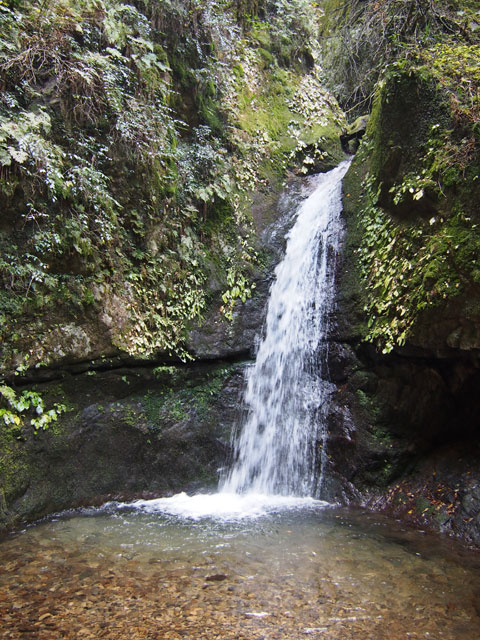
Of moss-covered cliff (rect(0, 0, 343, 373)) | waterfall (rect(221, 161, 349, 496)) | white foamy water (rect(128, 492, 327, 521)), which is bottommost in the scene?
white foamy water (rect(128, 492, 327, 521))

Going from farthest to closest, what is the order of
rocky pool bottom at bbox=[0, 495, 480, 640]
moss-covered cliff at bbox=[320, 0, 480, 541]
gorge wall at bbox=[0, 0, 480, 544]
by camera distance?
1. gorge wall at bbox=[0, 0, 480, 544]
2. moss-covered cliff at bbox=[320, 0, 480, 541]
3. rocky pool bottom at bbox=[0, 495, 480, 640]

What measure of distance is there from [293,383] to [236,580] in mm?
3661

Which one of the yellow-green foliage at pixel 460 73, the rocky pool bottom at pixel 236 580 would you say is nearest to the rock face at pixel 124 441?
the rocky pool bottom at pixel 236 580

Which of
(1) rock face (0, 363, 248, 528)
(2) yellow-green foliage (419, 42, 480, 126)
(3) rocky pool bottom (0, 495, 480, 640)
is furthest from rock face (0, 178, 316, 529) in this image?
(2) yellow-green foliage (419, 42, 480, 126)

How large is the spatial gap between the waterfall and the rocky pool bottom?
1.21 meters

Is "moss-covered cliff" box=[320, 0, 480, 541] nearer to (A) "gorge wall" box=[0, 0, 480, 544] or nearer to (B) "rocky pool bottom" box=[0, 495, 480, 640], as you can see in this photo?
(A) "gorge wall" box=[0, 0, 480, 544]

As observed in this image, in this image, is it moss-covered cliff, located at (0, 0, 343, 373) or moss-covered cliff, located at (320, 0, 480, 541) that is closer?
moss-covered cliff, located at (320, 0, 480, 541)

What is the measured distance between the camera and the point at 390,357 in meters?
5.85

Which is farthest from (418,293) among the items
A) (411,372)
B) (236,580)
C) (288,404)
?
(236,580)

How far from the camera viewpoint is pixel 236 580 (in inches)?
129

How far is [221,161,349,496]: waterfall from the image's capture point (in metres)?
6.19

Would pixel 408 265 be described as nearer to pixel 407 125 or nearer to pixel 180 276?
pixel 407 125

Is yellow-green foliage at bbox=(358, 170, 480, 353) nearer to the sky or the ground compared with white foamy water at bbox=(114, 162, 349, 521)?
nearer to the sky

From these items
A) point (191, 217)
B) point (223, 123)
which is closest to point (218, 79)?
point (223, 123)
